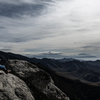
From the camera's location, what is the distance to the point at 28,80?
19.2 m

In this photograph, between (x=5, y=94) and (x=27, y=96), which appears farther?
(x=27, y=96)

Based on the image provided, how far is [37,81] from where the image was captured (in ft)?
63.8

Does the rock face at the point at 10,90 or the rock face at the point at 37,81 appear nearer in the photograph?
the rock face at the point at 10,90

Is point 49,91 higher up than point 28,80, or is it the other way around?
point 28,80

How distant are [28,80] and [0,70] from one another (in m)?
4.90

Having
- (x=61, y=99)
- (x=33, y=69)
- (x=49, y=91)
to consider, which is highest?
(x=33, y=69)

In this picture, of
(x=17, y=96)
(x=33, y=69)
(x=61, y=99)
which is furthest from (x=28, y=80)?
(x=61, y=99)

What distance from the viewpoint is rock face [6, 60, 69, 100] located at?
1853 cm

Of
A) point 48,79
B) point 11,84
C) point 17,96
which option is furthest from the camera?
point 48,79

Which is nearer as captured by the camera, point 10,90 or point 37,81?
point 10,90

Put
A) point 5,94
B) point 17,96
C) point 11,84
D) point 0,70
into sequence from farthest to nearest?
point 0,70 < point 11,84 < point 17,96 < point 5,94

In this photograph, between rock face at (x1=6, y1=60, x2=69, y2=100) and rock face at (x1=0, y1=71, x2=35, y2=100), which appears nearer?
rock face at (x1=0, y1=71, x2=35, y2=100)

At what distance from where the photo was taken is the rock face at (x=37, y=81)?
18531 mm

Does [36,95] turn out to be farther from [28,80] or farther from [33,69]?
[33,69]
